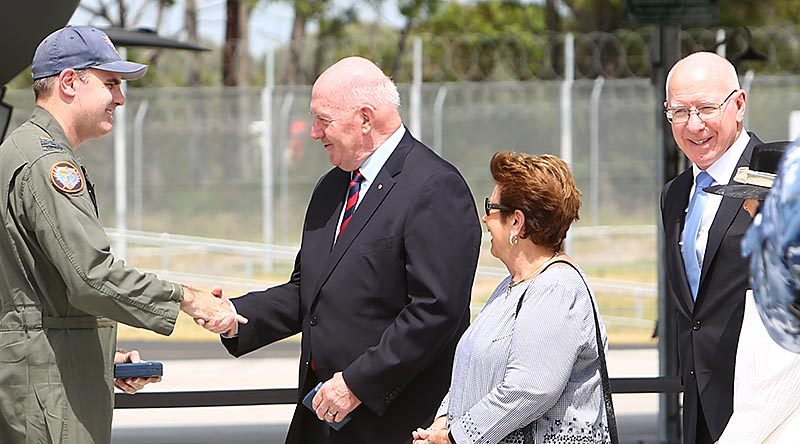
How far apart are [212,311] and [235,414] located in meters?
5.24

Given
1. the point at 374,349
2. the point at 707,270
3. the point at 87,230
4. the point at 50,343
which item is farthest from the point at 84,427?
the point at 707,270

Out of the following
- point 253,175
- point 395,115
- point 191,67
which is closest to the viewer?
point 395,115

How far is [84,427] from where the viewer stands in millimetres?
3705

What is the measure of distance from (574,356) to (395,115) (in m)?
1.11

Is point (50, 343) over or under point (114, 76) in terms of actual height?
under

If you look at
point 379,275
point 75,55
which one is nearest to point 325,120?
point 379,275

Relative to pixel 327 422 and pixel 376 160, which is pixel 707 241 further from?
pixel 327 422

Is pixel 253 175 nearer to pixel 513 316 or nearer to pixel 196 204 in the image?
pixel 196 204

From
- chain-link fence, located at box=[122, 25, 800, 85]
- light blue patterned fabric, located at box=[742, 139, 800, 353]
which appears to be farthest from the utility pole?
chain-link fence, located at box=[122, 25, 800, 85]

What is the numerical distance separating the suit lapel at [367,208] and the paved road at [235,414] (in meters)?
4.01

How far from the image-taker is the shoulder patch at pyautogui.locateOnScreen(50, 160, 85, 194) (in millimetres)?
Result: 3611

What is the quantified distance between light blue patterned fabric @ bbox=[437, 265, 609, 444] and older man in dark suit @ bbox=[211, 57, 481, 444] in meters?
0.37

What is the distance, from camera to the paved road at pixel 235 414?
8.23 meters

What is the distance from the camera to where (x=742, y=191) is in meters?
2.89
